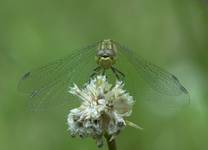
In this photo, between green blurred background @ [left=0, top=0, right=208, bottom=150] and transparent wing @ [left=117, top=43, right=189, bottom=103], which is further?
green blurred background @ [left=0, top=0, right=208, bottom=150]

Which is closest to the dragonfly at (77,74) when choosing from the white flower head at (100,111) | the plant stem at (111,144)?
the white flower head at (100,111)

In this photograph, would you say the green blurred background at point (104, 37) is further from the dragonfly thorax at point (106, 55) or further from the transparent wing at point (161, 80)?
the dragonfly thorax at point (106, 55)

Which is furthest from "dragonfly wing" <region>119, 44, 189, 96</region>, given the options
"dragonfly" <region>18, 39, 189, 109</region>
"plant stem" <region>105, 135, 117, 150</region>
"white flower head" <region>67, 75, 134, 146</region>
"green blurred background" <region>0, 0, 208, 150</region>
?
"green blurred background" <region>0, 0, 208, 150</region>

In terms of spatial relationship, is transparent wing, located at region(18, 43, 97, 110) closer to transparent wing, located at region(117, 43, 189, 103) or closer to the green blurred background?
transparent wing, located at region(117, 43, 189, 103)

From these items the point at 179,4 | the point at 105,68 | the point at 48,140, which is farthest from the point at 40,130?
the point at 105,68

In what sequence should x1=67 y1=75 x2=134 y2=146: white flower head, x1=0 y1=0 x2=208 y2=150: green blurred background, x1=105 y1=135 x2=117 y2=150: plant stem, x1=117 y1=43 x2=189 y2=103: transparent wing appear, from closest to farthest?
x1=105 y1=135 x2=117 y2=150: plant stem < x1=67 y1=75 x2=134 y2=146: white flower head < x1=117 y1=43 x2=189 y2=103: transparent wing < x1=0 y1=0 x2=208 y2=150: green blurred background

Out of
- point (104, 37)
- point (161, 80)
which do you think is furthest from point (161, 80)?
point (104, 37)

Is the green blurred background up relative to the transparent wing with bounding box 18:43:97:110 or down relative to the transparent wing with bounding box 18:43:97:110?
up
